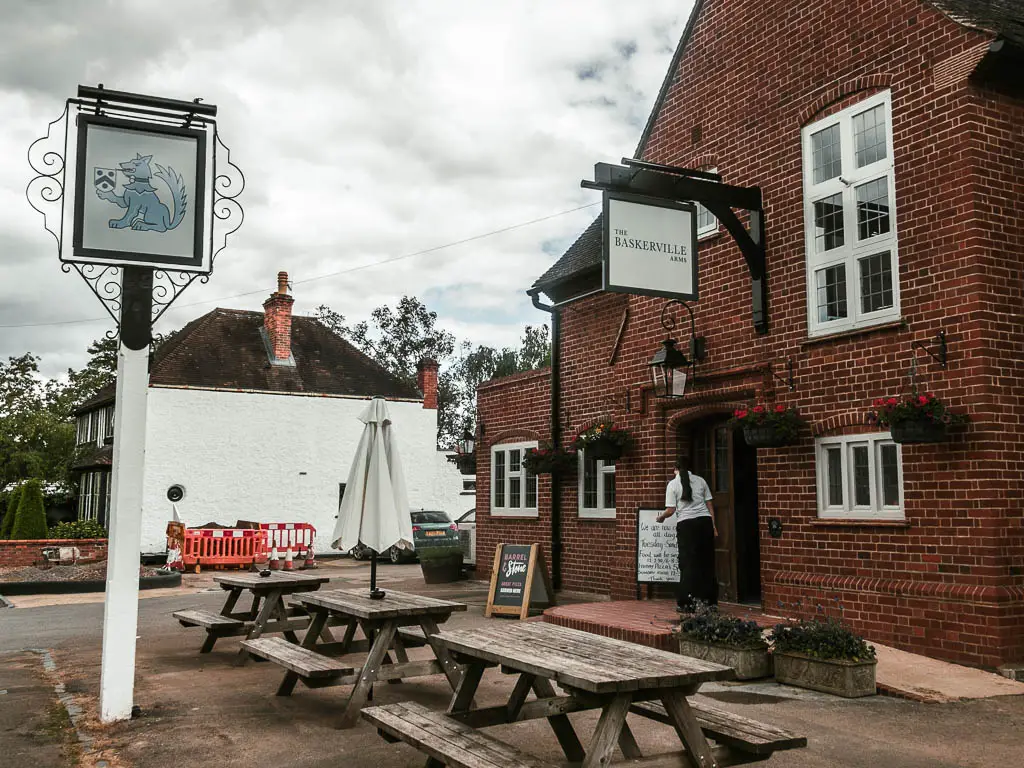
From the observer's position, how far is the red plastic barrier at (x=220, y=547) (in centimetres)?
2167

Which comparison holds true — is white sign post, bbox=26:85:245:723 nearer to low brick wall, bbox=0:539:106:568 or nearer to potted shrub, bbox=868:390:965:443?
potted shrub, bbox=868:390:965:443

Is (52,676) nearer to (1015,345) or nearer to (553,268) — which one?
(1015,345)

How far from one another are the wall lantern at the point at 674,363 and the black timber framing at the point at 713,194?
1.03 m

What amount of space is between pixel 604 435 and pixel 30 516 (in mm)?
18239

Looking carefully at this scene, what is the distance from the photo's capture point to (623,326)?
44.3 ft

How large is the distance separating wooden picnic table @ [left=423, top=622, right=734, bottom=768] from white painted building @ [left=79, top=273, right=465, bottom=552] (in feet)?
76.3

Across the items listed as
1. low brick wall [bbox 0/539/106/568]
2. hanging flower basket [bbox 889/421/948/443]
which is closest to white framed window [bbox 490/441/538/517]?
hanging flower basket [bbox 889/421/948/443]

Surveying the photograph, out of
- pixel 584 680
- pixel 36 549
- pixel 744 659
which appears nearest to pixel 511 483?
pixel 744 659

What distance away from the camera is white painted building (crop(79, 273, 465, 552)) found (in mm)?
27750

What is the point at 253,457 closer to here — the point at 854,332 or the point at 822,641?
the point at 854,332

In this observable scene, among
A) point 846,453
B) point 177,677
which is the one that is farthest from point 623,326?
point 177,677

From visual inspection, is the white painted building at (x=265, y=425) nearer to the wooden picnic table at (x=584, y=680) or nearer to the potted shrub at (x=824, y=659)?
the potted shrub at (x=824, y=659)

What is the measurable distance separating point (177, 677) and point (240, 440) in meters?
21.3

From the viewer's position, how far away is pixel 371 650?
6.84 m
